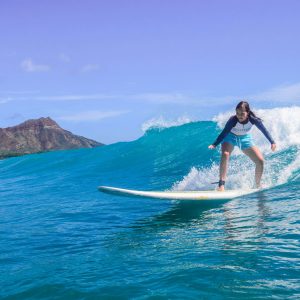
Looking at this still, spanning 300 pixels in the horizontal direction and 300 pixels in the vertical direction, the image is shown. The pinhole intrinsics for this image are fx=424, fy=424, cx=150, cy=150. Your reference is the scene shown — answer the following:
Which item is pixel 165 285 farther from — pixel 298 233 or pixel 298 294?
pixel 298 233

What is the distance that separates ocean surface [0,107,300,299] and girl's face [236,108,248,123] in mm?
1552

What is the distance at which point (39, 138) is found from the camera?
6194cm

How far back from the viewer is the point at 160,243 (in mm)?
5312

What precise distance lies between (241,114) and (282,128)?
21.1 ft

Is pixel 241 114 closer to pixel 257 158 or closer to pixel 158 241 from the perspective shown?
pixel 257 158

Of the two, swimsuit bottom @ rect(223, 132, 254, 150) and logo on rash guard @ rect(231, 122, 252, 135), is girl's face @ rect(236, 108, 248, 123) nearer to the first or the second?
logo on rash guard @ rect(231, 122, 252, 135)

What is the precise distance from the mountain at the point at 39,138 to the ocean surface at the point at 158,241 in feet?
159

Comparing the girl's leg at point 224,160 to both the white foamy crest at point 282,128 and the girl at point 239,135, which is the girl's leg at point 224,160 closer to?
the girl at point 239,135

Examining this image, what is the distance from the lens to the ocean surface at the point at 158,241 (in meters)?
3.79

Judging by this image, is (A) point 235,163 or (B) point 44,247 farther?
(A) point 235,163

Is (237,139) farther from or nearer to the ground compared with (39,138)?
nearer to the ground

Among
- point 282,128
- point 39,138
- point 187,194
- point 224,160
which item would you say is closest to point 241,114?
point 224,160

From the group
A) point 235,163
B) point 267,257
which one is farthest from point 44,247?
point 235,163

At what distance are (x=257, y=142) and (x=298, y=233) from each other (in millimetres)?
9829
